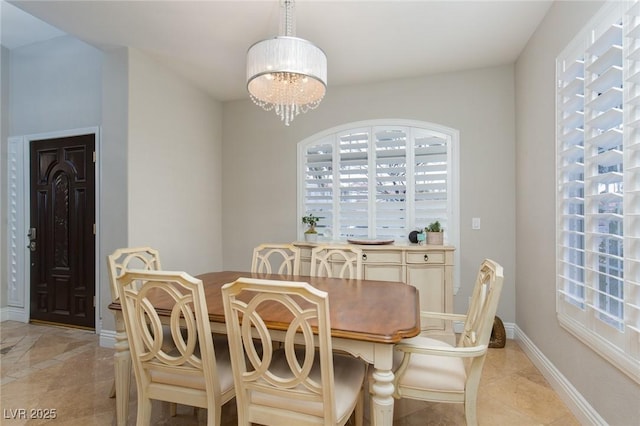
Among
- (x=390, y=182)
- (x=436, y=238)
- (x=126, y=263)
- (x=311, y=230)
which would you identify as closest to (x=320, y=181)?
(x=311, y=230)

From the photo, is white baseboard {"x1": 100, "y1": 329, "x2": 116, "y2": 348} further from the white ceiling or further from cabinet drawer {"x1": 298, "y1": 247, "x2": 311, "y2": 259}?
the white ceiling

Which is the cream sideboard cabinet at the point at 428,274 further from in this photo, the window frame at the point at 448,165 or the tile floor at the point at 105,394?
the tile floor at the point at 105,394

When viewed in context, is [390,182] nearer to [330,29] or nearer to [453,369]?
[330,29]

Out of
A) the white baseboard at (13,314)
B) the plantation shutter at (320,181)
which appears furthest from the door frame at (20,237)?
the plantation shutter at (320,181)

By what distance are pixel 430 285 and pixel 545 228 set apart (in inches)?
43.8

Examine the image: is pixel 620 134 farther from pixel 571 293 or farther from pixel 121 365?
pixel 121 365

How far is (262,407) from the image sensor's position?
141 cm

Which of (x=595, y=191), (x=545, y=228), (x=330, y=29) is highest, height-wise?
(x=330, y=29)

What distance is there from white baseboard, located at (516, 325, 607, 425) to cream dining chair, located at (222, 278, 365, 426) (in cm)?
147

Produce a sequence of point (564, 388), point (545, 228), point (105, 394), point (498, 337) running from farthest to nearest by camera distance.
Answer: point (498, 337) → point (545, 228) → point (105, 394) → point (564, 388)

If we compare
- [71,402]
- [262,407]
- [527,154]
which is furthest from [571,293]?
[71,402]

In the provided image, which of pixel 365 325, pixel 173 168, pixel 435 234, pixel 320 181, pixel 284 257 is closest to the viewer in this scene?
pixel 365 325

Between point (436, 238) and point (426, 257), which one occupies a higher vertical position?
point (436, 238)

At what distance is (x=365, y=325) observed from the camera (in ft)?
4.76
